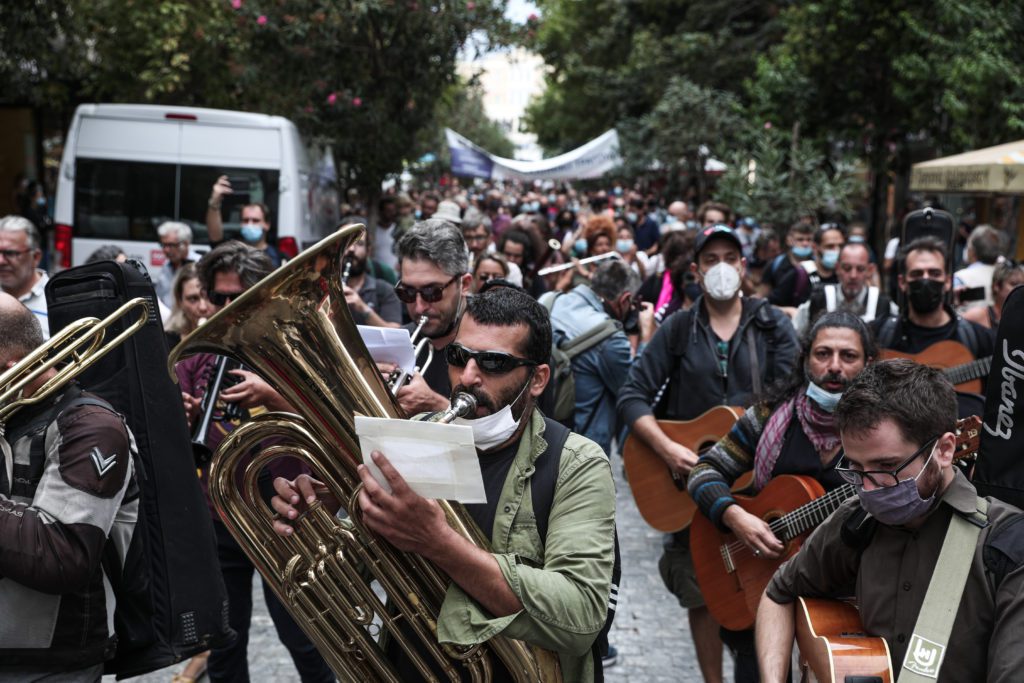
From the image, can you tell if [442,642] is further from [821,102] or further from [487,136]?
[487,136]

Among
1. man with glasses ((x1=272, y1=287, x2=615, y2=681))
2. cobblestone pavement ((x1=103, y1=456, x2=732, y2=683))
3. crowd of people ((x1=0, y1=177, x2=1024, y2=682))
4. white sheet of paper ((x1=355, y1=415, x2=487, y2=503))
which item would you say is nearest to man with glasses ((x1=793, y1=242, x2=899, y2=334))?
crowd of people ((x1=0, y1=177, x2=1024, y2=682))

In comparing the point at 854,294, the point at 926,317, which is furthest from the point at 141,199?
the point at 926,317

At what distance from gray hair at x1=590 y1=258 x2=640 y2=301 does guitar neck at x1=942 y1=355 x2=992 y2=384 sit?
5.85ft

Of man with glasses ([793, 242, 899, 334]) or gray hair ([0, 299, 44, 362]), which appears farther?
man with glasses ([793, 242, 899, 334])

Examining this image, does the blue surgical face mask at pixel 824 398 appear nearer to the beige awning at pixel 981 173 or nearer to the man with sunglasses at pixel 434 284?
the man with sunglasses at pixel 434 284

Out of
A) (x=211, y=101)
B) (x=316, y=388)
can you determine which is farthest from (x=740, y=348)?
(x=211, y=101)

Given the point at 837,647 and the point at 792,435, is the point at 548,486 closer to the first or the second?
the point at 837,647

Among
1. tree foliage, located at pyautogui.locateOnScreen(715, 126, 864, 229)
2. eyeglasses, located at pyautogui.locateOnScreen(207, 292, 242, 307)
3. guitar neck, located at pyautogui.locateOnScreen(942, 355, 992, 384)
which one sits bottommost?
guitar neck, located at pyautogui.locateOnScreen(942, 355, 992, 384)

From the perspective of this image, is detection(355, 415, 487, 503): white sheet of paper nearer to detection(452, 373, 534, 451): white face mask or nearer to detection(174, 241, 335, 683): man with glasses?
detection(452, 373, 534, 451): white face mask

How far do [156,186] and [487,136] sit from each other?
5616 centimetres

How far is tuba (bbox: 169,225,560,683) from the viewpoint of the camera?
245 centimetres

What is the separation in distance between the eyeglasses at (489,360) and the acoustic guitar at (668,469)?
7.48 ft

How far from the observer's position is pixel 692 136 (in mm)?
18984

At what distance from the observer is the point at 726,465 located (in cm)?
422
